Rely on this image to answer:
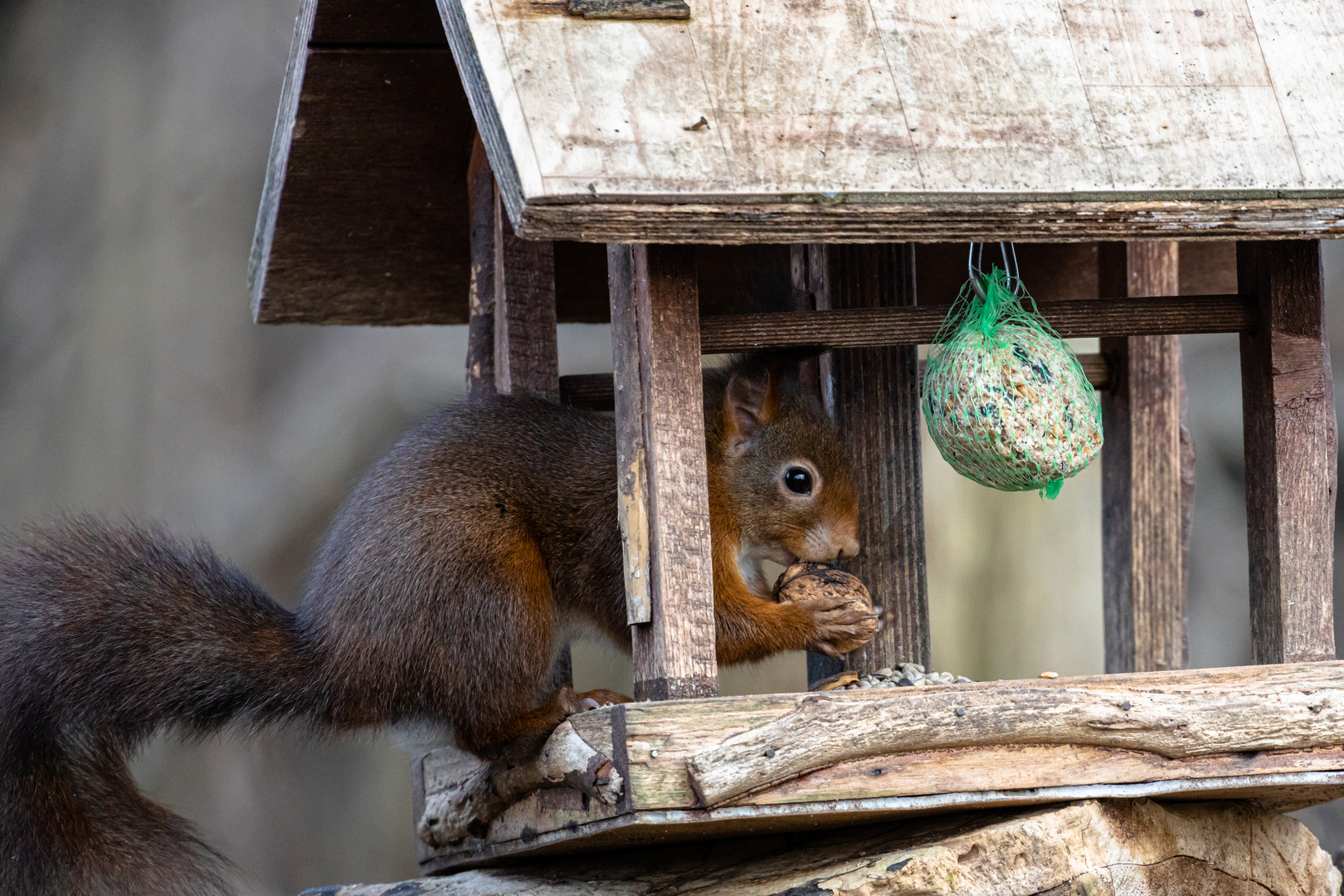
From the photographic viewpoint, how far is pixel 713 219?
6.21ft

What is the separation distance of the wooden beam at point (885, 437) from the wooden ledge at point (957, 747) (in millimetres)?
713

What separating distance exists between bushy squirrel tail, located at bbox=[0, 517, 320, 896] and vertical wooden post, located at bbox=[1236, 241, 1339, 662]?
1.61 metres

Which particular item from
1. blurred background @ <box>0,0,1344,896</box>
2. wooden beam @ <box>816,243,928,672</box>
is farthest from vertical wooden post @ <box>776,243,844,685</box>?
blurred background @ <box>0,0,1344,896</box>

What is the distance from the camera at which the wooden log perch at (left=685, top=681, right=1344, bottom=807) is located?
190 centimetres

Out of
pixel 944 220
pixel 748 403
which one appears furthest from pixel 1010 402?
pixel 748 403

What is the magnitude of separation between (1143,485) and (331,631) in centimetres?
196

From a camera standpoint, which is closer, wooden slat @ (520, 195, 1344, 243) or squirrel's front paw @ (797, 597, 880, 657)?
wooden slat @ (520, 195, 1344, 243)

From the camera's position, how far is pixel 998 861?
207cm

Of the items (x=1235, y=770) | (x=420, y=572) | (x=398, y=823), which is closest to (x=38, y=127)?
(x=398, y=823)

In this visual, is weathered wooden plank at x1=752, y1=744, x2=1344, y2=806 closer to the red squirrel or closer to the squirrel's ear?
the red squirrel

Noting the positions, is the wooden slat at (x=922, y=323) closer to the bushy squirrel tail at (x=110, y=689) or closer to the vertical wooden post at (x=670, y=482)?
the vertical wooden post at (x=670, y=482)

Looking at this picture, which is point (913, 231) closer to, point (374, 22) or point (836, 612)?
point (836, 612)

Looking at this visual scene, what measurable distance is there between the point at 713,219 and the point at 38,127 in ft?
17.2

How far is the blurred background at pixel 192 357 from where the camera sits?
6.16 m
